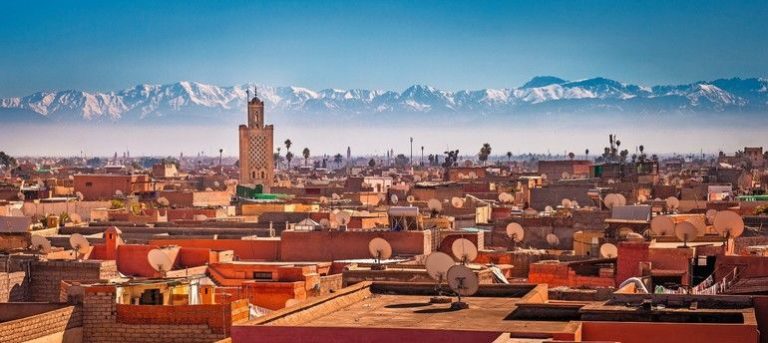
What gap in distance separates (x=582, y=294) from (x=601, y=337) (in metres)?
5.59

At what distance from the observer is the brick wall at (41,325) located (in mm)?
16312

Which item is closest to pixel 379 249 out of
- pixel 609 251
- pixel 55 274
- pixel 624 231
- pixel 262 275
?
pixel 262 275

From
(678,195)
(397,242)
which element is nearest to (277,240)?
(397,242)

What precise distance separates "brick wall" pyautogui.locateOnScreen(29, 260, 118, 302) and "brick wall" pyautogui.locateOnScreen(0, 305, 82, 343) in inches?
315

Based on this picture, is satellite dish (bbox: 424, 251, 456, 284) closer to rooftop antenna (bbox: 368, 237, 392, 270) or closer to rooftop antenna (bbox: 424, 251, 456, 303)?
rooftop antenna (bbox: 424, 251, 456, 303)

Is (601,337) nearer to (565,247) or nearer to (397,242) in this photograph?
(397,242)

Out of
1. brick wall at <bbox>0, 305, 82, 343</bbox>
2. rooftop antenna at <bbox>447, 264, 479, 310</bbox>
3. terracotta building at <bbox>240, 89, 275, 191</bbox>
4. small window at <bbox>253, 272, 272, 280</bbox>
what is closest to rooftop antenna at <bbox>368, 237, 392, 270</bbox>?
small window at <bbox>253, 272, 272, 280</bbox>

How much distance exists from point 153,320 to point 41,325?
3.92ft

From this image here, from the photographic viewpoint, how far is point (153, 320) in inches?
695

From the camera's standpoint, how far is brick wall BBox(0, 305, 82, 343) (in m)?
16.3

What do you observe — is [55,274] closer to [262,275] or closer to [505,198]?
[262,275]

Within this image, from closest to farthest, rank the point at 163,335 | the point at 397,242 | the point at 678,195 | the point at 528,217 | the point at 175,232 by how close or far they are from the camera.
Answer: the point at 163,335 → the point at 397,242 → the point at 175,232 → the point at 528,217 → the point at 678,195

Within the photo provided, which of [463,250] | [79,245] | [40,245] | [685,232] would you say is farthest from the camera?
[40,245]

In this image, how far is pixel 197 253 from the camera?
1167 inches
